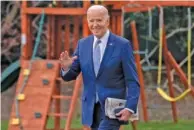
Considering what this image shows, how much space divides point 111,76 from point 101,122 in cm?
34

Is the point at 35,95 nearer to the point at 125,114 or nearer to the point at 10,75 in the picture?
the point at 10,75

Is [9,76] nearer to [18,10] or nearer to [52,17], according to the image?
[52,17]

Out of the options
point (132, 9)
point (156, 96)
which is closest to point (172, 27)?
point (156, 96)

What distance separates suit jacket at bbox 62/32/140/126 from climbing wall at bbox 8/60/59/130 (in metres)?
3.72

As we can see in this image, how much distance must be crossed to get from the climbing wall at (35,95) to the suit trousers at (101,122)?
3.68m

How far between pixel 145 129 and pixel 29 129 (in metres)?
1.85

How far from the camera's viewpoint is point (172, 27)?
587 inches

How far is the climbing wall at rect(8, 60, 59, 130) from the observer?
8984mm

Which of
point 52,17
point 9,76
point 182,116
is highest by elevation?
point 52,17

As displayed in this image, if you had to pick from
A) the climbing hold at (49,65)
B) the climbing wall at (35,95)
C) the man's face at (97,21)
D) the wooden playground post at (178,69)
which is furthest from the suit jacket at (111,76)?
the wooden playground post at (178,69)

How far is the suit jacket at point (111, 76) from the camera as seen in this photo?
5.13 m

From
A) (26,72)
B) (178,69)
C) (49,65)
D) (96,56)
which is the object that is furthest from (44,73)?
(96,56)

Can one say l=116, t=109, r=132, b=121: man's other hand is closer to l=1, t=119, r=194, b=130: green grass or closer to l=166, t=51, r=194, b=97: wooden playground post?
l=1, t=119, r=194, b=130: green grass

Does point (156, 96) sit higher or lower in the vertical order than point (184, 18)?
lower
